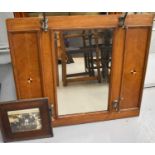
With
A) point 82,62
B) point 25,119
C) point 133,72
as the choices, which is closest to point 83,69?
point 82,62

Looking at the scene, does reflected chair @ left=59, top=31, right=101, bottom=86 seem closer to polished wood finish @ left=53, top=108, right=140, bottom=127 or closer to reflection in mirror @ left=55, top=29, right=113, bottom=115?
reflection in mirror @ left=55, top=29, right=113, bottom=115

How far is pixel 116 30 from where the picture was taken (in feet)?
3.34

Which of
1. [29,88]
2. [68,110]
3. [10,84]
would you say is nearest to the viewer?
[29,88]

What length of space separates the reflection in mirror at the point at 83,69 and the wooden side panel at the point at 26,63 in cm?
10

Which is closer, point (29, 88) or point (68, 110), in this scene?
point (29, 88)

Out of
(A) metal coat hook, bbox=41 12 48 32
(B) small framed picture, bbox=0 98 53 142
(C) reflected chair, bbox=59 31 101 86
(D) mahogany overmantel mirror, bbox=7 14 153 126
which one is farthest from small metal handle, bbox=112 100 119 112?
(A) metal coat hook, bbox=41 12 48 32

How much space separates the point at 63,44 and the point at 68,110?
1.26 ft

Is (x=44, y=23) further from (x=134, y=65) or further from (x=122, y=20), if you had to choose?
(x=134, y=65)

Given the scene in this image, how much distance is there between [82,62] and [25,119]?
0.41 metres

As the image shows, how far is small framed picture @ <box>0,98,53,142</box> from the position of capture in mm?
1031

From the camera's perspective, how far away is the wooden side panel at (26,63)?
0.97 m
